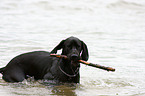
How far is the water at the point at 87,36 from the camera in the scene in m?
6.92

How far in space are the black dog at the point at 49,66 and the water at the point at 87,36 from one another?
0.21 m

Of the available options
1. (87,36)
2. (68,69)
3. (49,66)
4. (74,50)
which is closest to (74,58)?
(74,50)

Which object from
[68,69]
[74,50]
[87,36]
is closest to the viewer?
[74,50]

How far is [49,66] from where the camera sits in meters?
6.79

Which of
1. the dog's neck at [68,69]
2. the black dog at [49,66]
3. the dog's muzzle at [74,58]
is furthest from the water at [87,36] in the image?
the dog's muzzle at [74,58]

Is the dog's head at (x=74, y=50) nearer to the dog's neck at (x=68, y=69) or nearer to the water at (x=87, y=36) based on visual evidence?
the dog's neck at (x=68, y=69)

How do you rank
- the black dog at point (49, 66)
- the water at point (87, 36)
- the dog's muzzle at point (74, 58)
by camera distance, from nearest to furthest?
the dog's muzzle at point (74, 58) < the black dog at point (49, 66) < the water at point (87, 36)

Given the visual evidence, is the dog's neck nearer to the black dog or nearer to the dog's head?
the black dog

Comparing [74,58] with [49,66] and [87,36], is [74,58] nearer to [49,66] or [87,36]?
[49,66]

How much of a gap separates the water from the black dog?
21cm

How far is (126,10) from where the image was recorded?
25.0m

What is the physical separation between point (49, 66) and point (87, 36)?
25.6 feet

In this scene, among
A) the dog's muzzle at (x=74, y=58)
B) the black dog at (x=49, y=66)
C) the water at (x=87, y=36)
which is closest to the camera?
the dog's muzzle at (x=74, y=58)

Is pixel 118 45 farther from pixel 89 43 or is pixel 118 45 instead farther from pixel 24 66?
pixel 24 66
